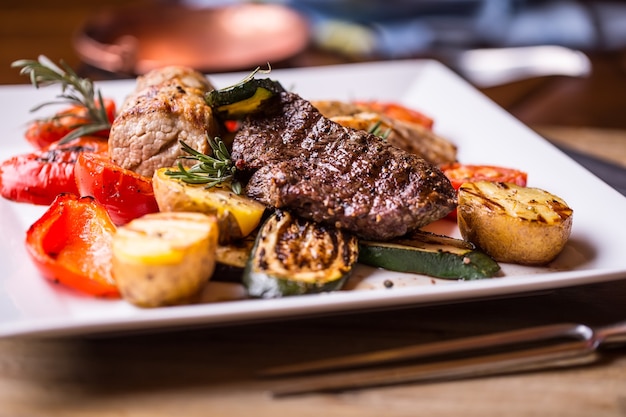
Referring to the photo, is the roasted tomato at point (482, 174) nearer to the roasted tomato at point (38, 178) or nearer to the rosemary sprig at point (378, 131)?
the rosemary sprig at point (378, 131)

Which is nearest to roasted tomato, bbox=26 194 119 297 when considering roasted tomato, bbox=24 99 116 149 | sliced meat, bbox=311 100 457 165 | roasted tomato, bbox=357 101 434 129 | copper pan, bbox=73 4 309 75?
roasted tomato, bbox=24 99 116 149

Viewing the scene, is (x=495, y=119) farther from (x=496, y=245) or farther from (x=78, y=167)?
(x=78, y=167)

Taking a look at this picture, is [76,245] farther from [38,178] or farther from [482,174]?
[482,174]

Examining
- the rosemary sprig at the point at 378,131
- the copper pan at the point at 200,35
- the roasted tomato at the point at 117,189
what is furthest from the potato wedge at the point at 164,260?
the copper pan at the point at 200,35

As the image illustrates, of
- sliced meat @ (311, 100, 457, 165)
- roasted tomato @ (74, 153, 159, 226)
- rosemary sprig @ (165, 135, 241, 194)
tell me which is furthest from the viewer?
sliced meat @ (311, 100, 457, 165)

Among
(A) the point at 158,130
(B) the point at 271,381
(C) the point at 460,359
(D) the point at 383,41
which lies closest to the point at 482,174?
(C) the point at 460,359

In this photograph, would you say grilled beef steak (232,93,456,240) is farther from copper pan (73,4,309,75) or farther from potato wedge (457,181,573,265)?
copper pan (73,4,309,75)
